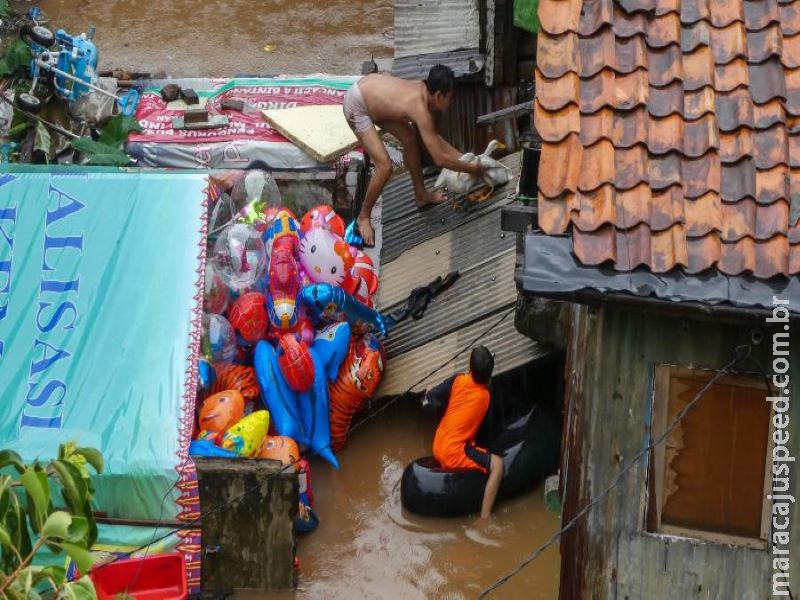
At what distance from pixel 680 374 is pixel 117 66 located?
12110mm

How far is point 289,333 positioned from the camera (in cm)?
909

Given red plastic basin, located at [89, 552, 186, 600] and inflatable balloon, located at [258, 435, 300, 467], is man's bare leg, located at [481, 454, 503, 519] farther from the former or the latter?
red plastic basin, located at [89, 552, 186, 600]

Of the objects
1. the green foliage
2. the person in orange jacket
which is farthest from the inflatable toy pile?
the green foliage

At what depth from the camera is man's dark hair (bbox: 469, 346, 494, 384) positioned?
328 inches

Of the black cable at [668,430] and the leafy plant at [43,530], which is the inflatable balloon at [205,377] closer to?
the black cable at [668,430]

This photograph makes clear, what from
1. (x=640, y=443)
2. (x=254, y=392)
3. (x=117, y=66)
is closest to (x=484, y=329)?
(x=254, y=392)

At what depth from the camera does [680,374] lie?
5.45m

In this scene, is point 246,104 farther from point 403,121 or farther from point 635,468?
point 635,468

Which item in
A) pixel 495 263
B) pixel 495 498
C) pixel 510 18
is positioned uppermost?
pixel 510 18

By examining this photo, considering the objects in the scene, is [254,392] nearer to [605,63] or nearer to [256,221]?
[256,221]

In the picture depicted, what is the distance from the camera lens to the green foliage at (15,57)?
11289 mm

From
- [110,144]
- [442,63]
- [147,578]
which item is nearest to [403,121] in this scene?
[442,63]

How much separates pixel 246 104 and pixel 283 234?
304cm

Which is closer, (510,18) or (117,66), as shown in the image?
(510,18)
